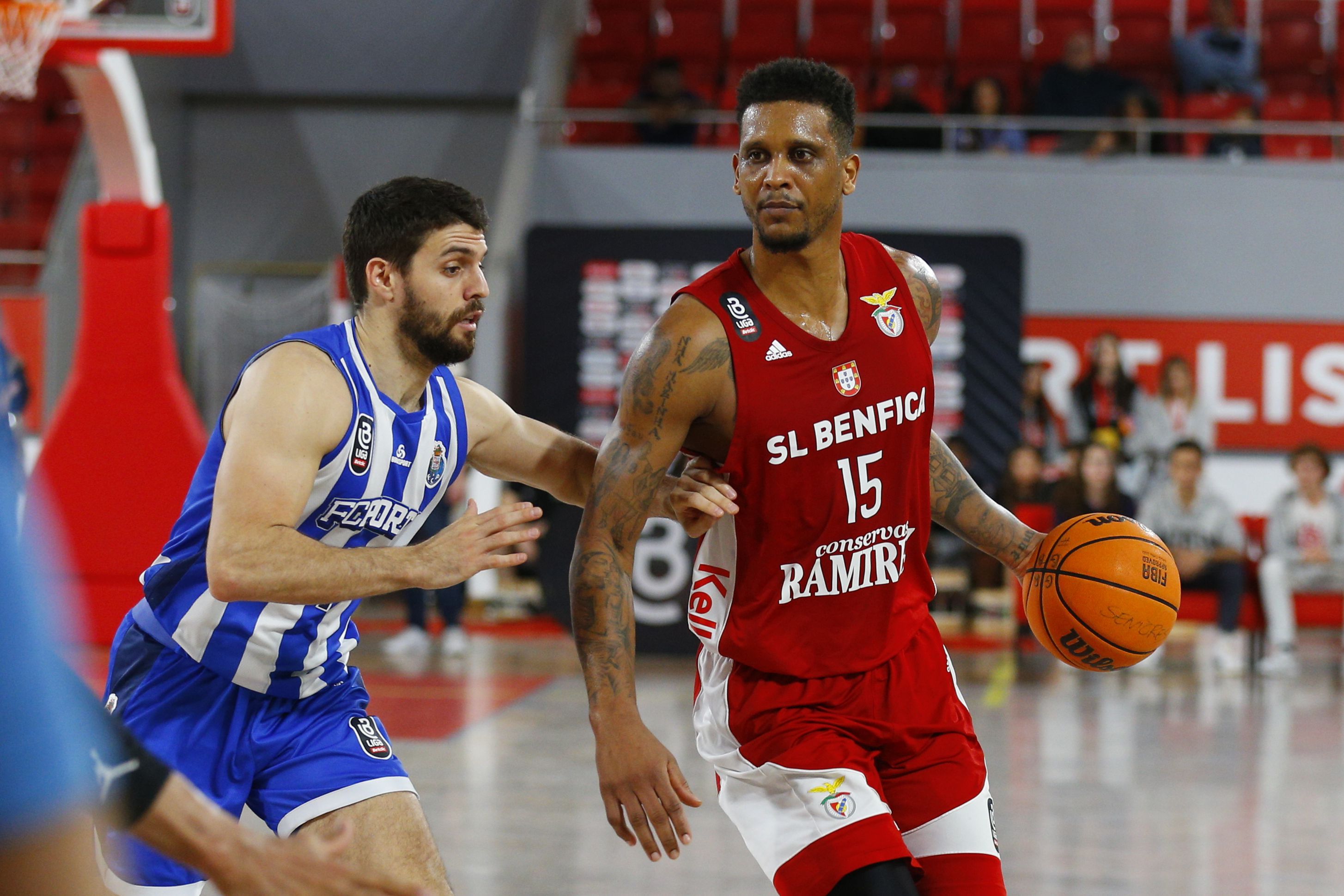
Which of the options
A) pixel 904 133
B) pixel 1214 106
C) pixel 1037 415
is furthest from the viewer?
pixel 1214 106

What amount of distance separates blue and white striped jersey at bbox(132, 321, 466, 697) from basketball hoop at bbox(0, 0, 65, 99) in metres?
5.09

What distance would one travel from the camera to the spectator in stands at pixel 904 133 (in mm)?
11383

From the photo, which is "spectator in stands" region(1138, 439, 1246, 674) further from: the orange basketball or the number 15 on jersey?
the number 15 on jersey

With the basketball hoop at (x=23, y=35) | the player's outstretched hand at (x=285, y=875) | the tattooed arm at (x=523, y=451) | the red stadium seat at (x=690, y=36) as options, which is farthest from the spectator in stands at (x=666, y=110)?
the player's outstretched hand at (x=285, y=875)

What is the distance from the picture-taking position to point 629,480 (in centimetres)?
260

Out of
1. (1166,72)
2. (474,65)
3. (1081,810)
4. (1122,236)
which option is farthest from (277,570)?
(1166,72)

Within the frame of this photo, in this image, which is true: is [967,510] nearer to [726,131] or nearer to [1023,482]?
[1023,482]

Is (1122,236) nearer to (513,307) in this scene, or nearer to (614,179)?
(614,179)

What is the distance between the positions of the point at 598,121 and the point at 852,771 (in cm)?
992

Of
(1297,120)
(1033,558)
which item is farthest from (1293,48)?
(1033,558)

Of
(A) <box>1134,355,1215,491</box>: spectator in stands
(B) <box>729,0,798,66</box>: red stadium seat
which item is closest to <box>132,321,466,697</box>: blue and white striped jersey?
(A) <box>1134,355,1215,491</box>: spectator in stands

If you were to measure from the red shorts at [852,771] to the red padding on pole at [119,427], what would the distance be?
6593mm

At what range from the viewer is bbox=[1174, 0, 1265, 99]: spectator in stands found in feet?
39.4

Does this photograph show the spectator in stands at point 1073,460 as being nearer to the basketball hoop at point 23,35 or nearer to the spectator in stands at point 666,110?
the spectator in stands at point 666,110
